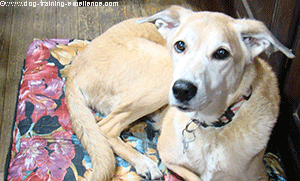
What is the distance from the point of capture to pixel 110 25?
137 inches

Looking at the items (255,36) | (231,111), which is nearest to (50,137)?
(231,111)

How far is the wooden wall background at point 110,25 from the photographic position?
73.8 inches

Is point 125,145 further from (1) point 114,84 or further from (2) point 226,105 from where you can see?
(2) point 226,105

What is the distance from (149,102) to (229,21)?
822 millimetres

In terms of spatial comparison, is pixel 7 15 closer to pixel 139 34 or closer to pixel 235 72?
pixel 139 34

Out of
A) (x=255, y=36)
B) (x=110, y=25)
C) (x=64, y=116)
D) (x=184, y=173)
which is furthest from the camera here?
(x=110, y=25)

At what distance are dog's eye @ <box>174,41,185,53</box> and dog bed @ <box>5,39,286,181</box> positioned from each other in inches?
35.0

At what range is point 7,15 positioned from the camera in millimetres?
3584

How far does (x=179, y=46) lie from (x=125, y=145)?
891 millimetres

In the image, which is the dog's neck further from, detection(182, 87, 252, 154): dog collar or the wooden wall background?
the wooden wall background

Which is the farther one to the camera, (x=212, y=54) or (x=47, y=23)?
(x=47, y=23)

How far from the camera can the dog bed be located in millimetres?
1990

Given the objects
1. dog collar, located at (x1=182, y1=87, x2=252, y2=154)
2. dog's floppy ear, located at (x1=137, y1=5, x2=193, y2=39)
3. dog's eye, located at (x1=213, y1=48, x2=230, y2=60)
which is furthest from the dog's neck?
dog's floppy ear, located at (x1=137, y1=5, x2=193, y2=39)

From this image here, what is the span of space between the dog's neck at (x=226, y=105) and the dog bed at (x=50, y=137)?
0.57m
